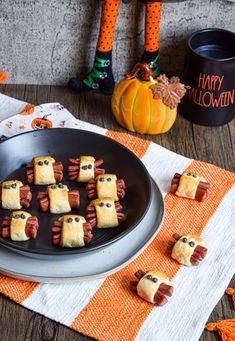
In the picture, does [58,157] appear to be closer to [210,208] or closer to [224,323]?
[210,208]

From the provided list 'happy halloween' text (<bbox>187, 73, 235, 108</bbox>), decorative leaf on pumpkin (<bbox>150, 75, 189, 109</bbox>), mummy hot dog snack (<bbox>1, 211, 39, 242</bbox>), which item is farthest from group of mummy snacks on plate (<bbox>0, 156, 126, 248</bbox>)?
'happy halloween' text (<bbox>187, 73, 235, 108</bbox>)

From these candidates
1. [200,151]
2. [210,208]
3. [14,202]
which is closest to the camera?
[14,202]

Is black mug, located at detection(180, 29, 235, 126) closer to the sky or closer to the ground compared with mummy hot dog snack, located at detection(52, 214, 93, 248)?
closer to the sky

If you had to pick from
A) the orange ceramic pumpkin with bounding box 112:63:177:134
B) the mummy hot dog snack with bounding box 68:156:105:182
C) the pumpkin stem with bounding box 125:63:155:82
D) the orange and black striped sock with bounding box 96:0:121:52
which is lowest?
the mummy hot dog snack with bounding box 68:156:105:182

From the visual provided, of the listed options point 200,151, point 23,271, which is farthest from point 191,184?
point 23,271

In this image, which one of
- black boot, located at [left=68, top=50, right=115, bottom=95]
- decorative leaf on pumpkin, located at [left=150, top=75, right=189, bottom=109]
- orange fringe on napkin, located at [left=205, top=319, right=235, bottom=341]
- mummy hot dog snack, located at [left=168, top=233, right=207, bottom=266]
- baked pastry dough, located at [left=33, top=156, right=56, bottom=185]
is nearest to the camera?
orange fringe on napkin, located at [left=205, top=319, right=235, bottom=341]

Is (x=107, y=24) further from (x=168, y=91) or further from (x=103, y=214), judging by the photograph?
(x=103, y=214)

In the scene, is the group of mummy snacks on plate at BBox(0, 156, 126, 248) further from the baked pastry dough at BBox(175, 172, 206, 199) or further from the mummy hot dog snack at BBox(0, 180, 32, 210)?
the baked pastry dough at BBox(175, 172, 206, 199)
